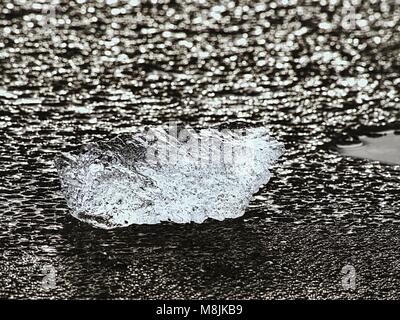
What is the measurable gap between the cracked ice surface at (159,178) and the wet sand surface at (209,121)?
4cm

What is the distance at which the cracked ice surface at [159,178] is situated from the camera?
2.04 meters

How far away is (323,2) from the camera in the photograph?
3.95m

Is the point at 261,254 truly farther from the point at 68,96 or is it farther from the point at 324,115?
the point at 68,96

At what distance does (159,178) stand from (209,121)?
1.80 feet

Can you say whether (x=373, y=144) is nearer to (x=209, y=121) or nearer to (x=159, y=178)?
(x=209, y=121)

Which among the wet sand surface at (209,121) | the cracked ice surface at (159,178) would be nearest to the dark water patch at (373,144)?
the wet sand surface at (209,121)

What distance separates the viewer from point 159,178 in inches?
83.4

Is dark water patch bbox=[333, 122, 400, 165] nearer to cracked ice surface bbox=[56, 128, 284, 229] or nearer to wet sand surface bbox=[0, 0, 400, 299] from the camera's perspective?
wet sand surface bbox=[0, 0, 400, 299]

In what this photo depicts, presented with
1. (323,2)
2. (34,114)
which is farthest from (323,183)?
(323,2)

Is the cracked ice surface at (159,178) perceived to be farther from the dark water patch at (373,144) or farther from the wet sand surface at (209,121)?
the dark water patch at (373,144)

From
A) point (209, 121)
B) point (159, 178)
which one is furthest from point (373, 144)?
point (159, 178)

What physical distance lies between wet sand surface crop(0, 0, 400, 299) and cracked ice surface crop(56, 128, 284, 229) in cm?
4

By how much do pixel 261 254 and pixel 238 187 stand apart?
27 centimetres

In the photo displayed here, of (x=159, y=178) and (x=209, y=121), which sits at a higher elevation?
(x=209, y=121)
